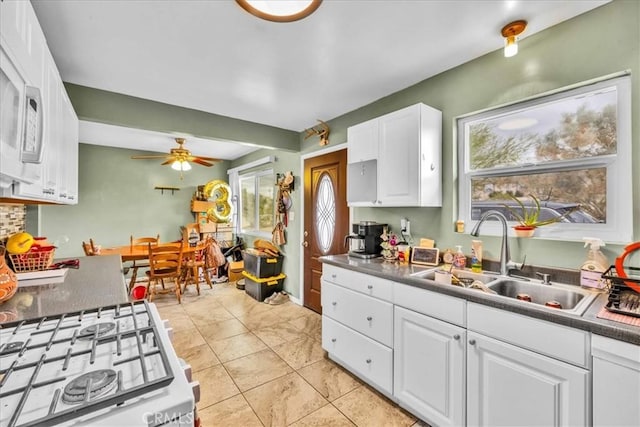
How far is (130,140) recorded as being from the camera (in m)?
4.43

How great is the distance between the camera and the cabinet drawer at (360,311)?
6.28 feet

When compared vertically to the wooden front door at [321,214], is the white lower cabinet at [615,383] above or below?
below

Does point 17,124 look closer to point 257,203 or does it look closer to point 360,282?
point 360,282

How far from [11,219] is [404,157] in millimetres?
3189

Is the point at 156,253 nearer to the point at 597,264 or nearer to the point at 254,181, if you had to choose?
the point at 254,181

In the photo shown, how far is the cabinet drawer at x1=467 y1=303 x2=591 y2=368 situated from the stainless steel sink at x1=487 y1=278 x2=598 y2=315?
0.12 m

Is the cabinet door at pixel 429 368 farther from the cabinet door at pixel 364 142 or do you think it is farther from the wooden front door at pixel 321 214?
the wooden front door at pixel 321 214

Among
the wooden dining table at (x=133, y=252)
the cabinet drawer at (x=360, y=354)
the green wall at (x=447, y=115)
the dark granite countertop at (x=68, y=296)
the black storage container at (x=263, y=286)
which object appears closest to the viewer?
the dark granite countertop at (x=68, y=296)

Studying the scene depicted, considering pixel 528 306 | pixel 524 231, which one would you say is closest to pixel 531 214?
pixel 524 231

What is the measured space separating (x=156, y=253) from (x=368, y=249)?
296 centimetres

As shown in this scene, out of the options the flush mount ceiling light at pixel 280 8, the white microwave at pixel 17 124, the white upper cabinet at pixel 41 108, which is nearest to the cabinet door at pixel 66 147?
the white upper cabinet at pixel 41 108

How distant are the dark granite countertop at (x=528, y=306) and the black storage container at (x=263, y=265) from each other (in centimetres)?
223

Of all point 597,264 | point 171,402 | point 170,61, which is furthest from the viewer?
point 170,61

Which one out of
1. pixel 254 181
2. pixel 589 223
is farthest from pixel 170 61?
pixel 254 181
